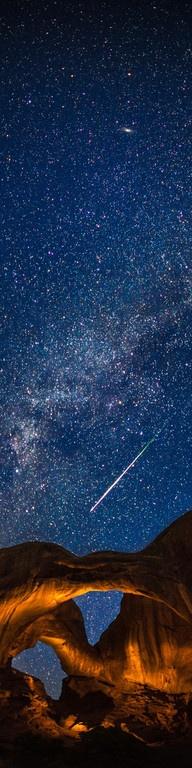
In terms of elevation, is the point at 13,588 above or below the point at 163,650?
above

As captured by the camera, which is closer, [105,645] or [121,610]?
[105,645]

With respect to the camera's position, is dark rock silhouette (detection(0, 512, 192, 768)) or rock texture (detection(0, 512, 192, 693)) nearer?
dark rock silhouette (detection(0, 512, 192, 768))

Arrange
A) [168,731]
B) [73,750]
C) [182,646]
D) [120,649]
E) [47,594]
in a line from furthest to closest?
1. [120,649]
2. [182,646]
3. [47,594]
4. [168,731]
5. [73,750]

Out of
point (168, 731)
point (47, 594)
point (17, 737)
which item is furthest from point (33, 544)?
point (168, 731)

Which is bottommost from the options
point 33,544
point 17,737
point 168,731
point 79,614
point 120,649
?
point 168,731

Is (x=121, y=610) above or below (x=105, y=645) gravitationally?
above

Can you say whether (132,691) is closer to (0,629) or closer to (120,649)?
(120,649)

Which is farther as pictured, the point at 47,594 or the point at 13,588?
the point at 47,594

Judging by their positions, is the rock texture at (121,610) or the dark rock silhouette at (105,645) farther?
the rock texture at (121,610)
